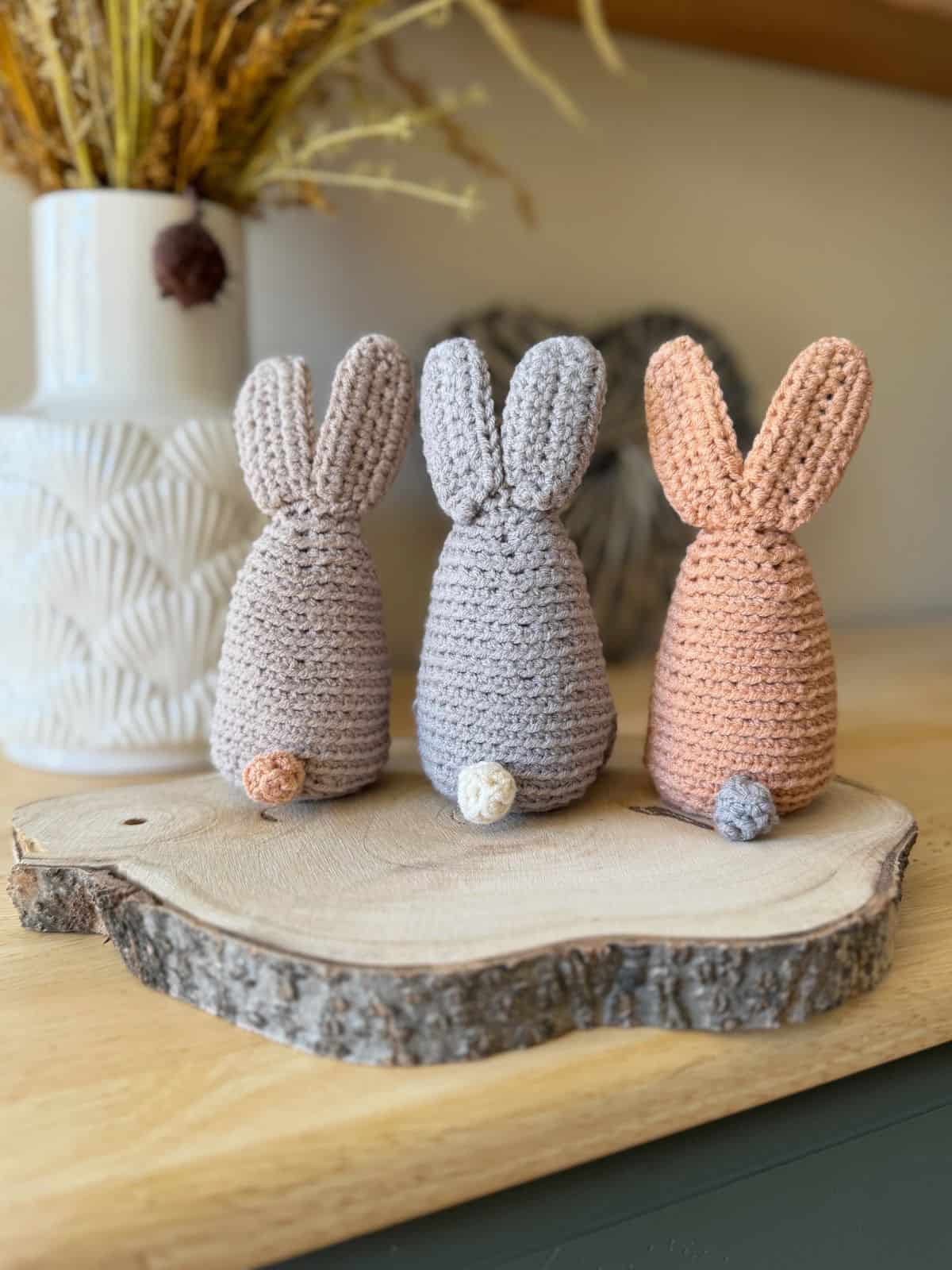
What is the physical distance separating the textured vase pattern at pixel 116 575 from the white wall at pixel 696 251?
240mm

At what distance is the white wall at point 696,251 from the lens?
0.88m

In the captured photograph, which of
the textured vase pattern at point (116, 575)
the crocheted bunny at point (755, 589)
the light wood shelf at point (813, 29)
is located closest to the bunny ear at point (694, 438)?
the crocheted bunny at point (755, 589)

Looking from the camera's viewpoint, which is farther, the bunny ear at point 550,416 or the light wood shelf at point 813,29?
the light wood shelf at point 813,29

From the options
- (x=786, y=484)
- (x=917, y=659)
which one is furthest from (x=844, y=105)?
(x=786, y=484)

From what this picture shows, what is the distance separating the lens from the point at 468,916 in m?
0.36

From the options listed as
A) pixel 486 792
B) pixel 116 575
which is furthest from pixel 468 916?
pixel 116 575

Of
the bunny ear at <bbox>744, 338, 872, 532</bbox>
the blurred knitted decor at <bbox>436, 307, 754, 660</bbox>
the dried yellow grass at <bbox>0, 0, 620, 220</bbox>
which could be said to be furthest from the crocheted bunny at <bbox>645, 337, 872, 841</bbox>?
the blurred knitted decor at <bbox>436, 307, 754, 660</bbox>

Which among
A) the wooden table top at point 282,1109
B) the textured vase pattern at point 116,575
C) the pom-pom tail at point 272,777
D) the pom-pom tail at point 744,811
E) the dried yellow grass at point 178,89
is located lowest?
the wooden table top at point 282,1109

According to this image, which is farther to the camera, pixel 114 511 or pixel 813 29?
pixel 813 29

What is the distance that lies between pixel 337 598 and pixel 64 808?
0.16 meters

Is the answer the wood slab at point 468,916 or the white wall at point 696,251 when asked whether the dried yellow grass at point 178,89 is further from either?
the wood slab at point 468,916

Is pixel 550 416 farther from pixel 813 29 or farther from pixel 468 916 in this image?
pixel 813 29

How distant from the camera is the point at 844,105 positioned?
3.59 ft

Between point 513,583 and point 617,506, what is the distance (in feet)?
1.56
